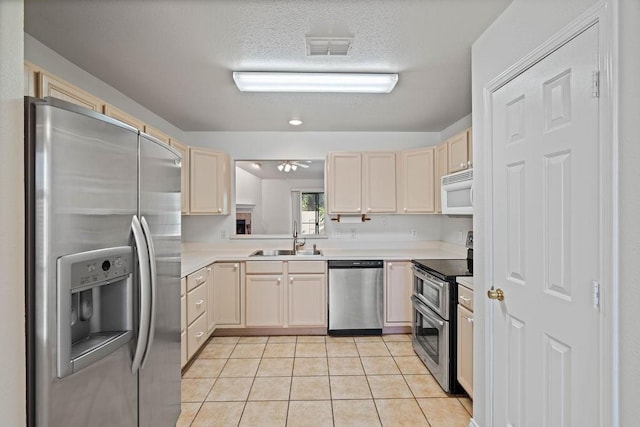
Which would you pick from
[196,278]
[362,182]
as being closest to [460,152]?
[362,182]

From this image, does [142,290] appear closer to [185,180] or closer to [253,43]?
[253,43]

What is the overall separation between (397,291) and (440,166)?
1.45 metres

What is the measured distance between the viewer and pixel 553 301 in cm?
138

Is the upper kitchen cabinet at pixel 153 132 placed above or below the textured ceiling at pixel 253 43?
below

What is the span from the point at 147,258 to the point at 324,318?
2.61 metres

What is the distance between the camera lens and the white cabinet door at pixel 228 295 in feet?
12.0

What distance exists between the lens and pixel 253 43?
2045 mm

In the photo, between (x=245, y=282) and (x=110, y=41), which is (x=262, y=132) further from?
(x=110, y=41)

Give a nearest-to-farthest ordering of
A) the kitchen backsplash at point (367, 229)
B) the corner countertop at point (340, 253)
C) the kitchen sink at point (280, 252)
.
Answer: the corner countertop at point (340, 253), the kitchen sink at point (280, 252), the kitchen backsplash at point (367, 229)

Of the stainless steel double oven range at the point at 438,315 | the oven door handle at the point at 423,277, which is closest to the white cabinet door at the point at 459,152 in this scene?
the stainless steel double oven range at the point at 438,315

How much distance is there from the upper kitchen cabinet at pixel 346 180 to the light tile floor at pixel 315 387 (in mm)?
1514

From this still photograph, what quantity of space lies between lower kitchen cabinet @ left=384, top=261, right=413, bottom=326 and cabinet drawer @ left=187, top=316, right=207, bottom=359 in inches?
73.6

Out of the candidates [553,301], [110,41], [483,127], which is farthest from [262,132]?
[553,301]

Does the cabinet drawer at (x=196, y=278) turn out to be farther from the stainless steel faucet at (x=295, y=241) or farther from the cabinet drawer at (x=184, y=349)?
the stainless steel faucet at (x=295, y=241)
